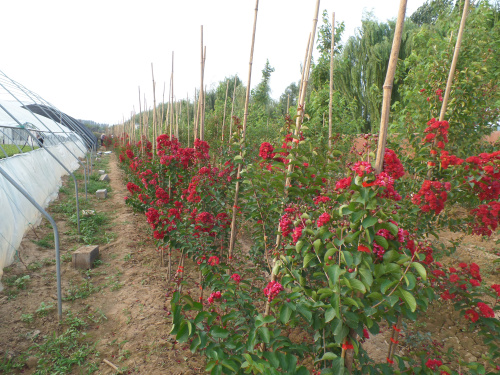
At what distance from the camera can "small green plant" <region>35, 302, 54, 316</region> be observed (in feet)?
9.17

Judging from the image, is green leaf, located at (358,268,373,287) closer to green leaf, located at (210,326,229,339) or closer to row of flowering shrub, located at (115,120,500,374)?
row of flowering shrub, located at (115,120,500,374)

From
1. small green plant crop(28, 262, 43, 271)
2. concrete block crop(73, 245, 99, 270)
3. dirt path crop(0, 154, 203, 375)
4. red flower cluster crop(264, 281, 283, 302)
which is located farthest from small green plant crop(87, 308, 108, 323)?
→ red flower cluster crop(264, 281, 283, 302)

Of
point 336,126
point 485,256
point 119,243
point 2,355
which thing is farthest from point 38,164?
point 485,256

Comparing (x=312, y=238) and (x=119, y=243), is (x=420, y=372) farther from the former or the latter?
(x=119, y=243)

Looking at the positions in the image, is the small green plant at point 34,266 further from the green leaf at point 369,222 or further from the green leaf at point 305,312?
the green leaf at point 369,222

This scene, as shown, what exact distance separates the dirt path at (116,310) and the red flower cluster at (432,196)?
2.13 m

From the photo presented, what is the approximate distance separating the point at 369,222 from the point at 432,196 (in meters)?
0.92

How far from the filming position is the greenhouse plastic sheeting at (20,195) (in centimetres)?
333

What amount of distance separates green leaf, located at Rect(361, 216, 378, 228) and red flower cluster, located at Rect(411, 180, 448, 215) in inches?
34.4

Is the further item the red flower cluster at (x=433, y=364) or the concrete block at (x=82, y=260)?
the concrete block at (x=82, y=260)

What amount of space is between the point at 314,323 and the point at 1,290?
3502 millimetres

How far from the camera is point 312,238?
1.39 metres

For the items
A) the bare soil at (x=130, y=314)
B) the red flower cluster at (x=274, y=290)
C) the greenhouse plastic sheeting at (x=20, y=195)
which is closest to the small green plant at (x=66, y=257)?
the bare soil at (x=130, y=314)

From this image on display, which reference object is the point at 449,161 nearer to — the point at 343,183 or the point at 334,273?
the point at 343,183
